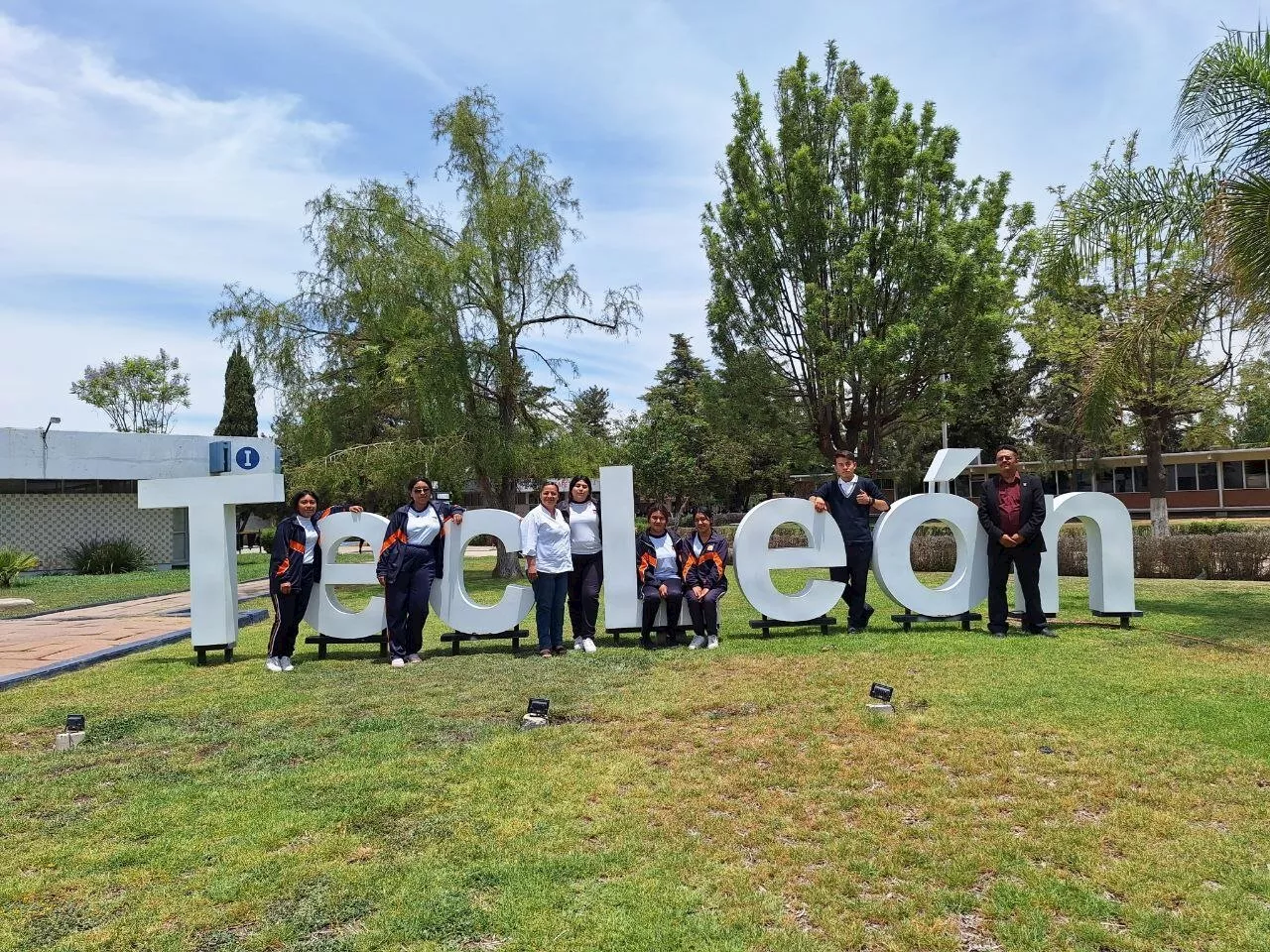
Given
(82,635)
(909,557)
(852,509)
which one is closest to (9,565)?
(82,635)

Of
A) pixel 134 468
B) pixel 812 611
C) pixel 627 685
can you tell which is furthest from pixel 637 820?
pixel 134 468

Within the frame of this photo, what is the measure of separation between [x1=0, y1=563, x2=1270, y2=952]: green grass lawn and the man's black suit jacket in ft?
5.42

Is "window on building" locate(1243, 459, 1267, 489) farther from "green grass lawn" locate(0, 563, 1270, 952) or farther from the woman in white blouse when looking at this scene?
the woman in white blouse

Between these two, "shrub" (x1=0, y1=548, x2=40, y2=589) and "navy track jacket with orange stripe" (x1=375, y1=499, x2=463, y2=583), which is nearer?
"navy track jacket with orange stripe" (x1=375, y1=499, x2=463, y2=583)

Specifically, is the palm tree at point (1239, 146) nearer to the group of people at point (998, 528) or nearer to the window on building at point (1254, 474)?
the group of people at point (998, 528)

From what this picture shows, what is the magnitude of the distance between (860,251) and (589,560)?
967 centimetres

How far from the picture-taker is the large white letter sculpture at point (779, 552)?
8.20 metres

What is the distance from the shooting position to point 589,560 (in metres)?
8.14

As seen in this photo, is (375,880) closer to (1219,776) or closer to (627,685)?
(627,685)

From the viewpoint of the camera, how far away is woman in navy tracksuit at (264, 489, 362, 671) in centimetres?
755

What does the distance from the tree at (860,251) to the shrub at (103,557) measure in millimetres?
17358

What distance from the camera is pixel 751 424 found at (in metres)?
18.4

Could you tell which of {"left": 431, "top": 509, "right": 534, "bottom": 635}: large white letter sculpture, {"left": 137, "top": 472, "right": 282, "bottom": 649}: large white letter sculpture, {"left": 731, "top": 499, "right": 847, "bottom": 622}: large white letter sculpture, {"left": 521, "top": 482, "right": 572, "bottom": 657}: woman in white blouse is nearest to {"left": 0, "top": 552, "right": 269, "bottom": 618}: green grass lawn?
{"left": 137, "top": 472, "right": 282, "bottom": 649}: large white letter sculpture

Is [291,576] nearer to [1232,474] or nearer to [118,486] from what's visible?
[118,486]
